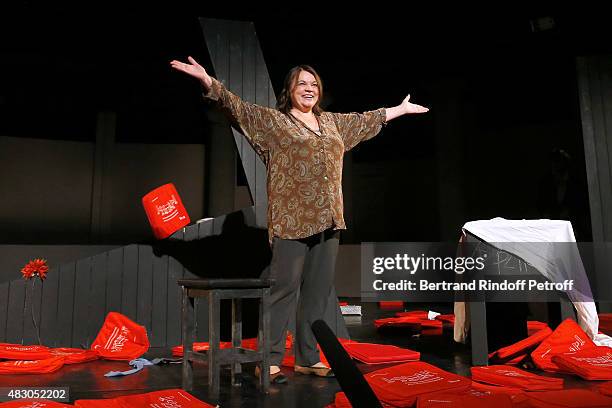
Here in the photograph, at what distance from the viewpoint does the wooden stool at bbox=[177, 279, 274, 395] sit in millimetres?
1731

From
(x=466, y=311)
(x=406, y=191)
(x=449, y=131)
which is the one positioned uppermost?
(x=449, y=131)

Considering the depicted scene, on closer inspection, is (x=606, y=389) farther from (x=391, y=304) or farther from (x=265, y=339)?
(x=391, y=304)

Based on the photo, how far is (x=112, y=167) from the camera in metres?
7.78

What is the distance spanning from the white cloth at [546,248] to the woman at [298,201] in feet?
2.47

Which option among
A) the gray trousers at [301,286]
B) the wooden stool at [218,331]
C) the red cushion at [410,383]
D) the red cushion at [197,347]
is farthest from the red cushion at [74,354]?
the red cushion at [410,383]

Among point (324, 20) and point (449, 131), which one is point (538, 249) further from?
point (449, 131)

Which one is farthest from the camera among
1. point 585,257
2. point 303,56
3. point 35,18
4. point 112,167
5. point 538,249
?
point 112,167

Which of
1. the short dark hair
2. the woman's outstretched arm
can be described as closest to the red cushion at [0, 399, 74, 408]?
the short dark hair

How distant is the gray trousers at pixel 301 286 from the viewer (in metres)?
1.96

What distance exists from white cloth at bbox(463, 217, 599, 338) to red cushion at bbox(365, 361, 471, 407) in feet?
2.28

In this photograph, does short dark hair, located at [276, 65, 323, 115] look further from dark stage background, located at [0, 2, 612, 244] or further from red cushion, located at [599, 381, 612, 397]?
dark stage background, located at [0, 2, 612, 244]

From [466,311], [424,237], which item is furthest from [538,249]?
[424,237]

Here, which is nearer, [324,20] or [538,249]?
[538,249]

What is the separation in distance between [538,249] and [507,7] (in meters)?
3.06
